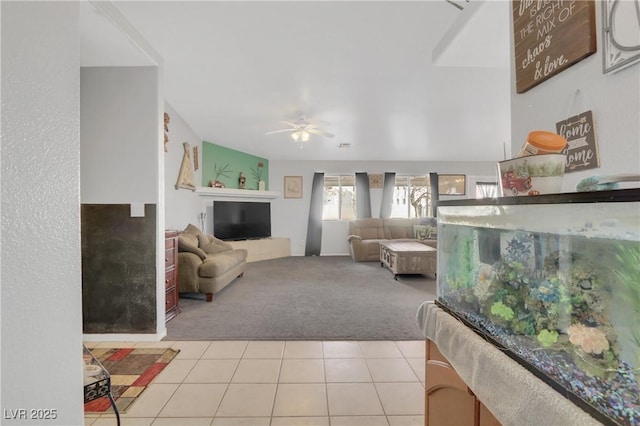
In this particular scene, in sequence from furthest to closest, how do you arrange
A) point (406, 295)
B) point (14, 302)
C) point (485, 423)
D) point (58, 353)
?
point (406, 295) → point (485, 423) → point (58, 353) → point (14, 302)

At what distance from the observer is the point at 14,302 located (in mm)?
586

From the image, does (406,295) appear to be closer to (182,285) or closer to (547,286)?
(182,285)

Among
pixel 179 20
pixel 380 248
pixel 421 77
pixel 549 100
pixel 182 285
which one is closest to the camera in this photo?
pixel 549 100

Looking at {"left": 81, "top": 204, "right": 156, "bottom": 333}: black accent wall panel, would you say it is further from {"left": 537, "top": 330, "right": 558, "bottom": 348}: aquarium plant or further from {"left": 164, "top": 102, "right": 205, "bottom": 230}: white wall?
{"left": 537, "top": 330, "right": 558, "bottom": 348}: aquarium plant

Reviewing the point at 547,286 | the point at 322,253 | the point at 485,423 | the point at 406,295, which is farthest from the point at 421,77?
the point at 322,253

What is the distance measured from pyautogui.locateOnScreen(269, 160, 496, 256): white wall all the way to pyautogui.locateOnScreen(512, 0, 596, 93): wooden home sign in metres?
6.26

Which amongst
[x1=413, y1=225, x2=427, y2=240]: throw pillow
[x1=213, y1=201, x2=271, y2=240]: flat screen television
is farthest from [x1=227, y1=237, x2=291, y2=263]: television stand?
[x1=413, y1=225, x2=427, y2=240]: throw pillow

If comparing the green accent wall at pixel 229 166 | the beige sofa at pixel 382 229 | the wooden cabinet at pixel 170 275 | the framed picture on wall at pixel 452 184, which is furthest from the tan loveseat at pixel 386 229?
the wooden cabinet at pixel 170 275

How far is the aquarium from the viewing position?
56cm

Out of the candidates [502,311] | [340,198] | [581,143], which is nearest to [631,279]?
[502,311]

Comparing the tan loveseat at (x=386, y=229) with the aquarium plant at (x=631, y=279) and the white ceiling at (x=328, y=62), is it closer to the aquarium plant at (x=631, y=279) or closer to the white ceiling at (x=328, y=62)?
the white ceiling at (x=328, y=62)

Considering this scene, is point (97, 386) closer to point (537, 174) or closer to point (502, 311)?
point (502, 311)

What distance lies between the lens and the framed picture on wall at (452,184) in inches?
299

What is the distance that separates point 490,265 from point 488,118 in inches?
174
